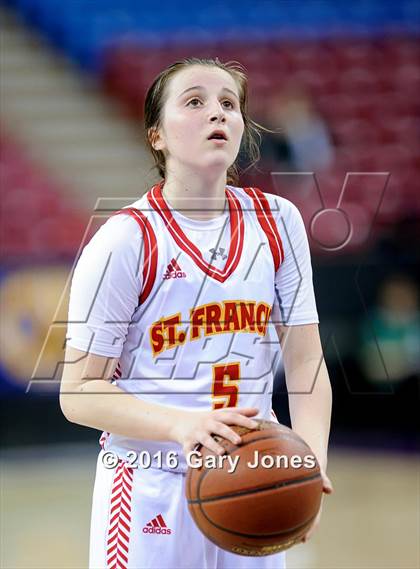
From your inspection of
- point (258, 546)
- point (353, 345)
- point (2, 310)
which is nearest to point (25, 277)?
point (2, 310)

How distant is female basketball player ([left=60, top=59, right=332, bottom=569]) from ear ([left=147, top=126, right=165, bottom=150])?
6 centimetres

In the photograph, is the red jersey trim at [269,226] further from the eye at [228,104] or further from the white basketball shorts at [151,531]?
the white basketball shorts at [151,531]

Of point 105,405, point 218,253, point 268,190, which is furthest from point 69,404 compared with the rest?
point 268,190

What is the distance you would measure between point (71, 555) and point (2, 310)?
2.58 m

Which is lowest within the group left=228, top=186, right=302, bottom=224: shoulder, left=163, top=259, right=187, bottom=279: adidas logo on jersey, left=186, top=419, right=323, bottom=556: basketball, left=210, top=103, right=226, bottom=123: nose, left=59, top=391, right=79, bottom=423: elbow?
left=186, top=419, right=323, bottom=556: basketball

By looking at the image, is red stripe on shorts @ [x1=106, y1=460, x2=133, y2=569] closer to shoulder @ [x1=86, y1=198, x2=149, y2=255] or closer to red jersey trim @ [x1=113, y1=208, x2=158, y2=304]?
red jersey trim @ [x1=113, y1=208, x2=158, y2=304]

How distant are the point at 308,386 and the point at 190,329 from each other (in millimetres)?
355

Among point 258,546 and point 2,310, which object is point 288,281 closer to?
point 258,546

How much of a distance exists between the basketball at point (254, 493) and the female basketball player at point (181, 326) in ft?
0.71

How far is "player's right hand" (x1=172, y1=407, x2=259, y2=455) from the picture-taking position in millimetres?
1920

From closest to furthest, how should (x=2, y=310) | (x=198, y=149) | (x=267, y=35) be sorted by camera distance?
(x=198, y=149) < (x=2, y=310) < (x=267, y=35)

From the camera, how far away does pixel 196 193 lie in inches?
93.0

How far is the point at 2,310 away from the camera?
6621 millimetres

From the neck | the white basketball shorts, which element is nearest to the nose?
the neck
